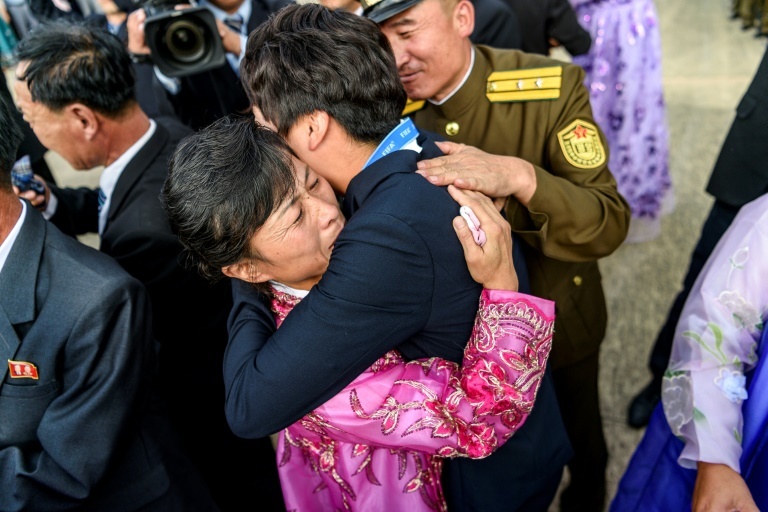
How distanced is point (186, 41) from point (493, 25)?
3.91ft

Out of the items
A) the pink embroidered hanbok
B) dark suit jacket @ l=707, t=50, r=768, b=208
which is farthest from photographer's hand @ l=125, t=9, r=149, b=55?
dark suit jacket @ l=707, t=50, r=768, b=208

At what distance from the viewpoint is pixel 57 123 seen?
71.7 inches

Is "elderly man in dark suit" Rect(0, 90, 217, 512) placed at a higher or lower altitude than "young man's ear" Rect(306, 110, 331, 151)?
lower

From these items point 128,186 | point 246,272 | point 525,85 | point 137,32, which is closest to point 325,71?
point 246,272

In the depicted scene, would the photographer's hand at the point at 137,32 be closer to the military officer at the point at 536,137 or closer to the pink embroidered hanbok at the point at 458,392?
the military officer at the point at 536,137

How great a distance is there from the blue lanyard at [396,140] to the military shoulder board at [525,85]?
20.0 inches

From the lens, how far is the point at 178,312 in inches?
77.0

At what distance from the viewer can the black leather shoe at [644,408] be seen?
2461mm

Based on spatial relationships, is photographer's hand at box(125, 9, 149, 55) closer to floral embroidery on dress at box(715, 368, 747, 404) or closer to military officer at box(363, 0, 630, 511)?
military officer at box(363, 0, 630, 511)

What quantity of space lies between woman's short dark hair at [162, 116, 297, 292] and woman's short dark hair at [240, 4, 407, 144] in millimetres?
94

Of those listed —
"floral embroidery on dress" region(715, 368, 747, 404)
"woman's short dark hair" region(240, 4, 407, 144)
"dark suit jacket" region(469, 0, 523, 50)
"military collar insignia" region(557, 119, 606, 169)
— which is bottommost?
"floral embroidery on dress" region(715, 368, 747, 404)

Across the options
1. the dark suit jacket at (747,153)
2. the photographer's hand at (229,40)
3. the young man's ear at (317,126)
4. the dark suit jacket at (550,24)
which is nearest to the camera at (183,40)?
the photographer's hand at (229,40)

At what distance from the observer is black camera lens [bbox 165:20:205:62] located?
2.23 metres

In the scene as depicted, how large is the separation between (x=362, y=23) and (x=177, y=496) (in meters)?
1.24
